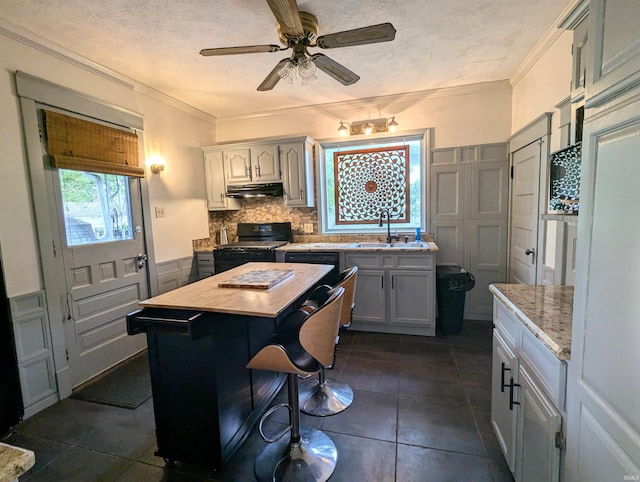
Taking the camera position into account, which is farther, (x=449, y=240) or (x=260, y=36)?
(x=449, y=240)

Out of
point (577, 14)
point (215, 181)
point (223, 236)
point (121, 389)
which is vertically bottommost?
point (121, 389)

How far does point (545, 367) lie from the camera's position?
3.61 ft

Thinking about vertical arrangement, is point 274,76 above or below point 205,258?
above

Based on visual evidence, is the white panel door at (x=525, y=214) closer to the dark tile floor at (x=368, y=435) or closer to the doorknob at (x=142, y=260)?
the dark tile floor at (x=368, y=435)

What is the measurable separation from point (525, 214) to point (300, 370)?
8.87ft

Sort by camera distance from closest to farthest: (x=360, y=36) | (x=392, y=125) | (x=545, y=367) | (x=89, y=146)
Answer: (x=545, y=367) < (x=360, y=36) < (x=89, y=146) < (x=392, y=125)

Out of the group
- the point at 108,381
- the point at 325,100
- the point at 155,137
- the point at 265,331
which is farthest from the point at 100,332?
the point at 325,100

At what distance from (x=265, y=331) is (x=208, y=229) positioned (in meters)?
2.48

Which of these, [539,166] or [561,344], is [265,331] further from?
[539,166]

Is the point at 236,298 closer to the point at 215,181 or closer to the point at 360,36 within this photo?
the point at 360,36

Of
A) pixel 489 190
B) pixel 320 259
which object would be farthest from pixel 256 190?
pixel 489 190

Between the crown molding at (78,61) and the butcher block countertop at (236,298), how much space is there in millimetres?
2131

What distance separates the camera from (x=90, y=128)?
2.59m

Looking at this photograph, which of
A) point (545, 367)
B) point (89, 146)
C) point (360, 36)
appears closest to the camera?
point (545, 367)
